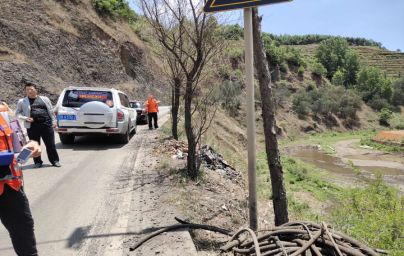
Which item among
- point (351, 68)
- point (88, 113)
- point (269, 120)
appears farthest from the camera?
point (351, 68)

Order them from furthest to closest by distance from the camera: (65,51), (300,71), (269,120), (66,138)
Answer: (300,71)
(65,51)
(66,138)
(269,120)

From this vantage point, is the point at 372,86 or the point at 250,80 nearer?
the point at 250,80

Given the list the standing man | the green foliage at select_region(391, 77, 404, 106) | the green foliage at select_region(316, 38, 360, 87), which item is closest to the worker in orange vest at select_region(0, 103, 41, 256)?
the standing man

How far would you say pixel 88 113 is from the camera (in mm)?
11953

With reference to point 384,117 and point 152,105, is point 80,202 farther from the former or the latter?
point 384,117

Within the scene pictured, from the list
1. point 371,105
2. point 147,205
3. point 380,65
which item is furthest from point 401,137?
point 380,65

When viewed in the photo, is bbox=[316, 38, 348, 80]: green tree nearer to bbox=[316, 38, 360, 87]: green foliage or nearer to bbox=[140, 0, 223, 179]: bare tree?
bbox=[316, 38, 360, 87]: green foliage

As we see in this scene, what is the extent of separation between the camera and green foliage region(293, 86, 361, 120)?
229 feet

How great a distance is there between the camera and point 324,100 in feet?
238

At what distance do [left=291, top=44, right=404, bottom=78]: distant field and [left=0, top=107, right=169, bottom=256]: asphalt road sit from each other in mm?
128025

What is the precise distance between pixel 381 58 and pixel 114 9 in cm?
12841

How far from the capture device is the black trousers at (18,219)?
10.6 feet

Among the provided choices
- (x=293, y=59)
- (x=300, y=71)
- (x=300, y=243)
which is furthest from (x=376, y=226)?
(x=293, y=59)

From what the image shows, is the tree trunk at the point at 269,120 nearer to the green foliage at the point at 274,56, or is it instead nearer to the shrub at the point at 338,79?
the green foliage at the point at 274,56
